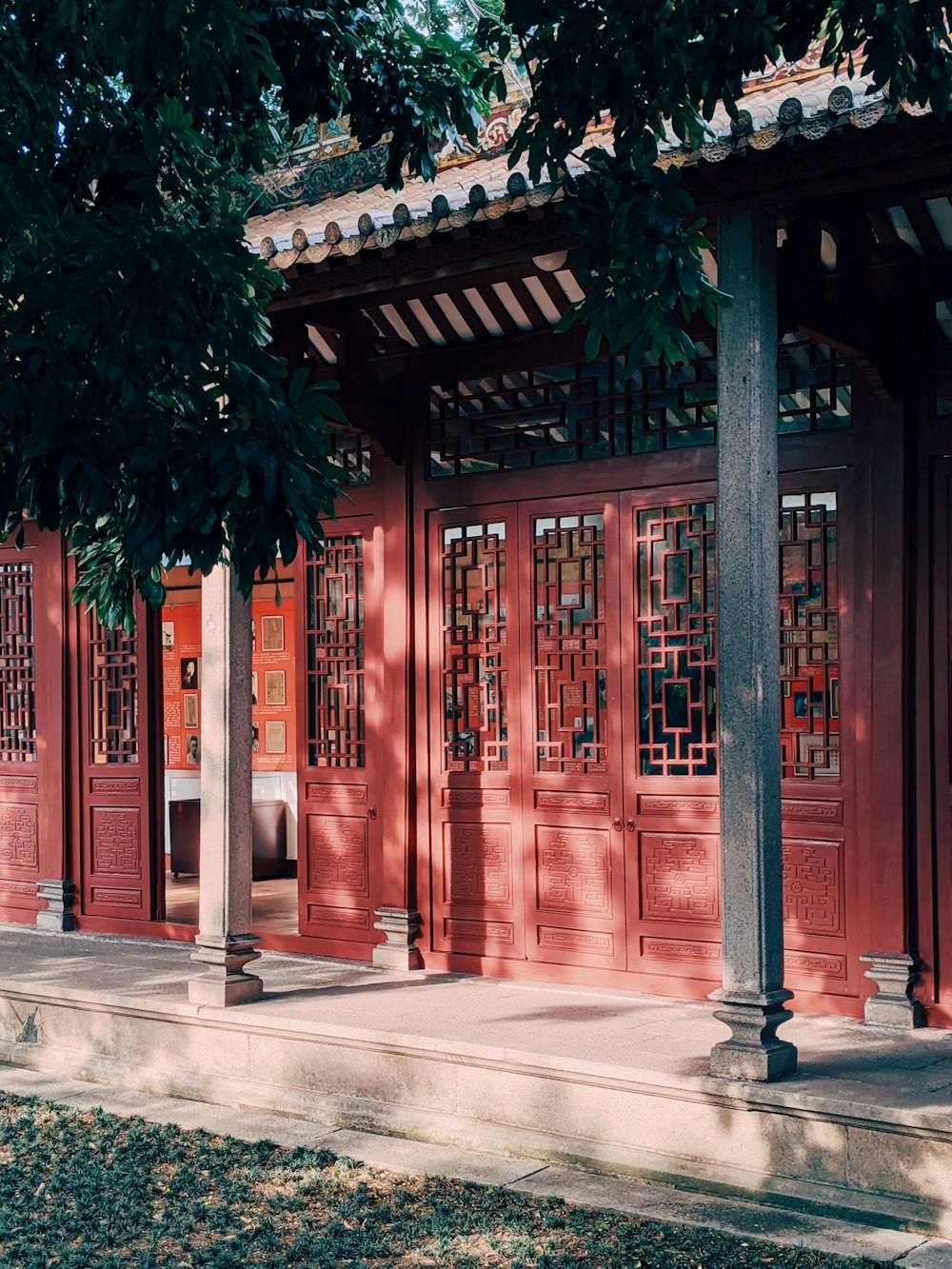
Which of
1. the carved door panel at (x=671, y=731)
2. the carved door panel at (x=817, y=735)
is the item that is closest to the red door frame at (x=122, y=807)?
the carved door panel at (x=671, y=731)

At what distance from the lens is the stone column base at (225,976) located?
7035 mm

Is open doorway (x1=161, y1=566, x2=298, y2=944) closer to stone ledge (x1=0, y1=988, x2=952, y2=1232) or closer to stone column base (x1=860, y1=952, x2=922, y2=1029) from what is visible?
stone ledge (x1=0, y1=988, x2=952, y2=1232)

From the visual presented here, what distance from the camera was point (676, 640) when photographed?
284 inches

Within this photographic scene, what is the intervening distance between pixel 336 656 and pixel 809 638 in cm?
275

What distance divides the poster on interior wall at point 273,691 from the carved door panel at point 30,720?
3277mm

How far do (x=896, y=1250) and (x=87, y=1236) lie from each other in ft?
8.66

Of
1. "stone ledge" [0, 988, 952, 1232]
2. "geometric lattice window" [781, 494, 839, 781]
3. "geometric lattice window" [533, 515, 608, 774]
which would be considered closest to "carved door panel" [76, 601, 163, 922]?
"stone ledge" [0, 988, 952, 1232]

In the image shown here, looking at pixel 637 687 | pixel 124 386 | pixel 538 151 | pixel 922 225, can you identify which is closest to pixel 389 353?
pixel 637 687

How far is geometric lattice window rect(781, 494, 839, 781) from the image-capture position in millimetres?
6746

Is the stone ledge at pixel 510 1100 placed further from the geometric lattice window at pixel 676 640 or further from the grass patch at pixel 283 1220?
the geometric lattice window at pixel 676 640

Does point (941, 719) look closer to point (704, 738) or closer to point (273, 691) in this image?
point (704, 738)

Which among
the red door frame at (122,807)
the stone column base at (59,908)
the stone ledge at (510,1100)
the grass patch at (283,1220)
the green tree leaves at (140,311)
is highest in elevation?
the green tree leaves at (140,311)

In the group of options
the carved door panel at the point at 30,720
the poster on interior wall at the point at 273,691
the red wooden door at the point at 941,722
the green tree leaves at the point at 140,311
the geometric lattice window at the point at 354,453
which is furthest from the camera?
the poster on interior wall at the point at 273,691

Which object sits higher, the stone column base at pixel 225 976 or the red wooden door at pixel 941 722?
the red wooden door at pixel 941 722
